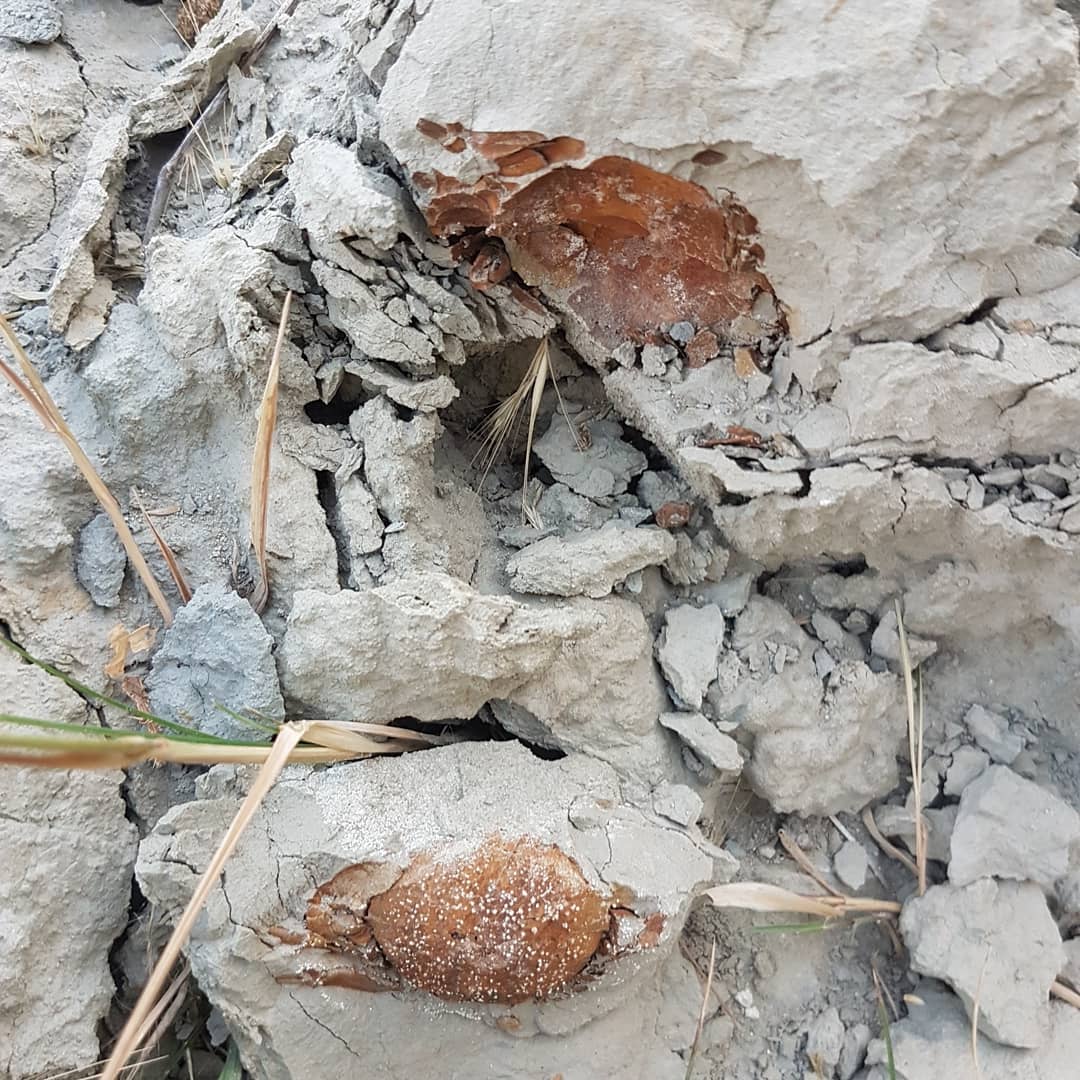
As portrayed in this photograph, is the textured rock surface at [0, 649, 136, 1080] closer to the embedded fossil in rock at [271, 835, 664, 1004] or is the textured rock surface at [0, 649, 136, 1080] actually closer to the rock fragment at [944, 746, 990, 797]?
the embedded fossil in rock at [271, 835, 664, 1004]

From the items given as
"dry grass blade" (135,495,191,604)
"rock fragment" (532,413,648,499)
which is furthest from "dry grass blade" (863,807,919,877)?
"dry grass blade" (135,495,191,604)

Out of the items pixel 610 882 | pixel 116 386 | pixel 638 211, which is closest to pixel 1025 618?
pixel 610 882

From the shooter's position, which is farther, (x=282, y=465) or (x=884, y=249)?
(x=282, y=465)

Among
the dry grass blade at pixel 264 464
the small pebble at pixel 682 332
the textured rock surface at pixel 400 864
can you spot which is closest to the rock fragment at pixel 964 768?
the textured rock surface at pixel 400 864

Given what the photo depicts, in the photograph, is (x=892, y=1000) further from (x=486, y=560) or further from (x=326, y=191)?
(x=326, y=191)

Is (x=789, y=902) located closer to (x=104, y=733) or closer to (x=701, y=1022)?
(x=701, y=1022)

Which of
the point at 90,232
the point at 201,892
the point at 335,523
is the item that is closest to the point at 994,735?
the point at 335,523
